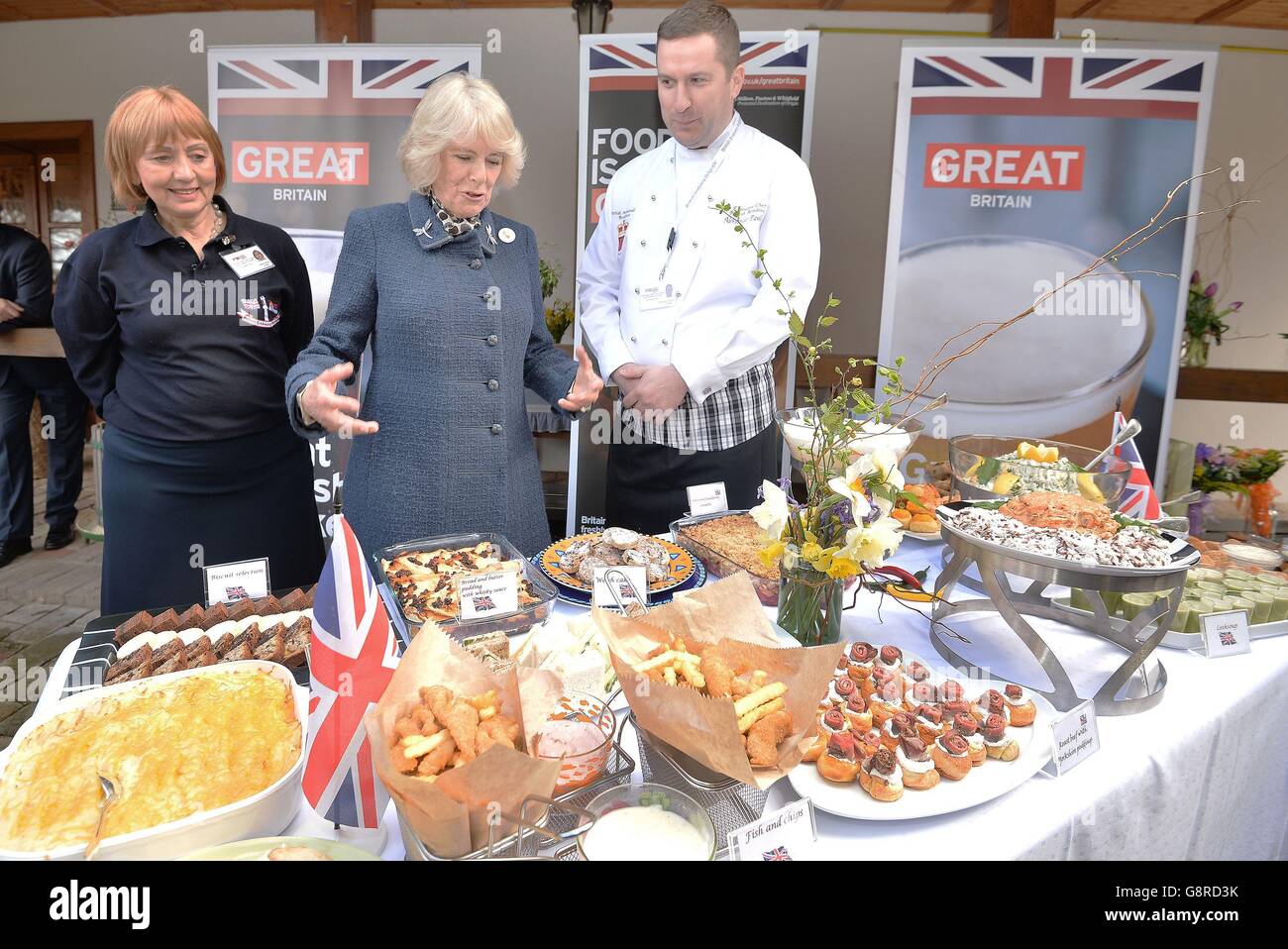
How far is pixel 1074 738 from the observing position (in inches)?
46.5

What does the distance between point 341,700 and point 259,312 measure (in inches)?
68.8

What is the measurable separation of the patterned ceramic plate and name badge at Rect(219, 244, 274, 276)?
1.28m

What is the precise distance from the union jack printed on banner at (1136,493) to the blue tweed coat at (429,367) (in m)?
1.47

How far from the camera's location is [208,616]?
1.42 meters

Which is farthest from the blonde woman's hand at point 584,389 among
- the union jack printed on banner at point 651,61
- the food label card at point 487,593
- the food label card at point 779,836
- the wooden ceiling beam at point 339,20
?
the wooden ceiling beam at point 339,20

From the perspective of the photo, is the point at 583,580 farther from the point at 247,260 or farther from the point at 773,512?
the point at 247,260

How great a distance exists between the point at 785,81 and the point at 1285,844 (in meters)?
3.45

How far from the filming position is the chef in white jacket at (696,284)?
2.41 meters

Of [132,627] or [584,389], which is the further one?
[584,389]

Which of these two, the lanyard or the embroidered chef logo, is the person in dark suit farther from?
the lanyard

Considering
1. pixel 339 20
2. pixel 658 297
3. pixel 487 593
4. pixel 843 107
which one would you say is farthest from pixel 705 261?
pixel 843 107

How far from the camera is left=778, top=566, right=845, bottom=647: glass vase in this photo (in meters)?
1.39
